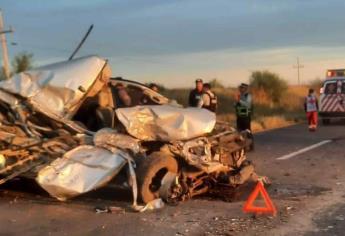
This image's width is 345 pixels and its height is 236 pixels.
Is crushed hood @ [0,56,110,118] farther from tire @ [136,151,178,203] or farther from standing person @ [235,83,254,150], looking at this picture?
standing person @ [235,83,254,150]

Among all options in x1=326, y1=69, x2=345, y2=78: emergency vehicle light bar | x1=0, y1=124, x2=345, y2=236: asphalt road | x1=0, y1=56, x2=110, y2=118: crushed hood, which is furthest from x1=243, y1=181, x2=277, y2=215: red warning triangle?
x1=326, y1=69, x2=345, y2=78: emergency vehicle light bar

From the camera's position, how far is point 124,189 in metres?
9.22

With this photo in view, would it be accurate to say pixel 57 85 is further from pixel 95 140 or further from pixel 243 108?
pixel 243 108

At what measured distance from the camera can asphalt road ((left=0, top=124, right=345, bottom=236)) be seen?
693cm

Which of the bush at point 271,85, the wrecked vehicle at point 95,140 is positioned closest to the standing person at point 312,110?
the wrecked vehicle at point 95,140

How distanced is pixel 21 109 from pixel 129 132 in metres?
1.53

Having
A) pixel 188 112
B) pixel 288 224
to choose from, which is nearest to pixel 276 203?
pixel 288 224

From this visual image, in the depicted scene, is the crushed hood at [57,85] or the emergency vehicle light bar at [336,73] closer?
the crushed hood at [57,85]

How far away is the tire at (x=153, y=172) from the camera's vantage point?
26.5 feet

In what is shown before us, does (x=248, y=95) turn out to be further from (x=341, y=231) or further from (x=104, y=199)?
(x=341, y=231)

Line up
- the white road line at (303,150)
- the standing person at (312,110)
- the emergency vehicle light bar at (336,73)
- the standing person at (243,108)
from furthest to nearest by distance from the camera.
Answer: the emergency vehicle light bar at (336,73) → the standing person at (312,110) → the standing person at (243,108) → the white road line at (303,150)

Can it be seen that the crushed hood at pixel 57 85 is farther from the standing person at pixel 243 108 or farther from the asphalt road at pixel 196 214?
the standing person at pixel 243 108

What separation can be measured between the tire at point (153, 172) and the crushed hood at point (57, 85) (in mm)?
1369

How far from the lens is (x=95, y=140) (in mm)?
8195
